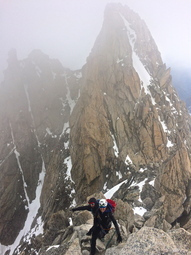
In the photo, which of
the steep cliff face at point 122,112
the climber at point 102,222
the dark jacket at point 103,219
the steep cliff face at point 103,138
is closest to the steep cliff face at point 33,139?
the steep cliff face at point 103,138

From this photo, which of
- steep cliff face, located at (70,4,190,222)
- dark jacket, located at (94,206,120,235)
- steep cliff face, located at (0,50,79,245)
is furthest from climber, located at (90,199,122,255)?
steep cliff face, located at (0,50,79,245)

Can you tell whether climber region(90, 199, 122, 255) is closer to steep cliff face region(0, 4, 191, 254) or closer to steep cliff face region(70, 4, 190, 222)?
steep cliff face region(0, 4, 191, 254)

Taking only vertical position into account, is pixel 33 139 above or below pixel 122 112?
above

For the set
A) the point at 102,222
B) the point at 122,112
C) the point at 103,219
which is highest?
the point at 122,112

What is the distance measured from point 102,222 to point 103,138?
52.2 m

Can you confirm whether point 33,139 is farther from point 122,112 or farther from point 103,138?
point 122,112

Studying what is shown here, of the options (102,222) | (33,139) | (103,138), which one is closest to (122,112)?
(103,138)

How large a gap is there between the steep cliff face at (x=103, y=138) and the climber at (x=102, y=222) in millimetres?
13584

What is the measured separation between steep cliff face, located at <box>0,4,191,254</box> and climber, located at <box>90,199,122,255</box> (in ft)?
44.6

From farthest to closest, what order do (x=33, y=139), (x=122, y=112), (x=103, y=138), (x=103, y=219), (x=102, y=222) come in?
1. (x=33, y=139)
2. (x=103, y=138)
3. (x=122, y=112)
4. (x=102, y=222)
5. (x=103, y=219)

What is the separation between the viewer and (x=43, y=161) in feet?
291

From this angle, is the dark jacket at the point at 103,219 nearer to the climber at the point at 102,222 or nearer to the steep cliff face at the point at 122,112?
the climber at the point at 102,222

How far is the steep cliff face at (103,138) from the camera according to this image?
4365cm

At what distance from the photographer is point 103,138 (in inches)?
2418
